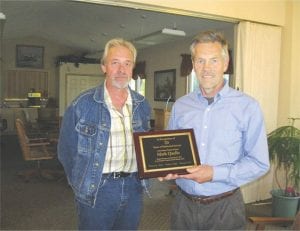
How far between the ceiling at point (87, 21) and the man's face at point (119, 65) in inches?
148

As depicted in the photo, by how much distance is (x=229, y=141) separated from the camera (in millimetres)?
1592

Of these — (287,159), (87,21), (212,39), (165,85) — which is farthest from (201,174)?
(165,85)

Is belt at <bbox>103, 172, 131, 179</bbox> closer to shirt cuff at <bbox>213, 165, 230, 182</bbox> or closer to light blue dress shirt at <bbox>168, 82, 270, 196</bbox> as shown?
light blue dress shirt at <bbox>168, 82, 270, 196</bbox>

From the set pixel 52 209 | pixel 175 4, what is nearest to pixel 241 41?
pixel 175 4

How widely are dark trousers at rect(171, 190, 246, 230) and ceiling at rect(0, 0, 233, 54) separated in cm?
425

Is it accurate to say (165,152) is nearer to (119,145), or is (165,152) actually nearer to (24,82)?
(119,145)

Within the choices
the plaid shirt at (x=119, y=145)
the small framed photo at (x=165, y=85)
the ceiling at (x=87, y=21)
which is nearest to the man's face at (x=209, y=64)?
the plaid shirt at (x=119, y=145)

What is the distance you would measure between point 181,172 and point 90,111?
0.62 m

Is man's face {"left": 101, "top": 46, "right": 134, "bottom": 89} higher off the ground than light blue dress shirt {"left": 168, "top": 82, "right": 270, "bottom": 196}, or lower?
higher

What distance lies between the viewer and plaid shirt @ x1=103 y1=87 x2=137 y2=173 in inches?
73.5

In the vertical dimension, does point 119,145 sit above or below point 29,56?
below

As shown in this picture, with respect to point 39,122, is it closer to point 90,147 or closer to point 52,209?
point 52,209

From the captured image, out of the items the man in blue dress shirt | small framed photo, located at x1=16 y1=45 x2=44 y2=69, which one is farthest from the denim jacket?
small framed photo, located at x1=16 y1=45 x2=44 y2=69

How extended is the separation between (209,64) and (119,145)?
66 centimetres
